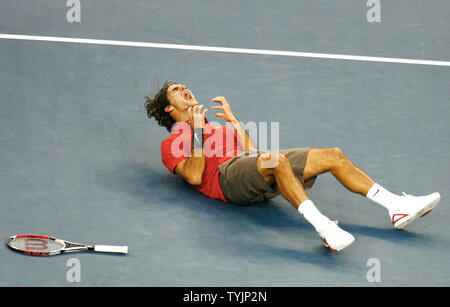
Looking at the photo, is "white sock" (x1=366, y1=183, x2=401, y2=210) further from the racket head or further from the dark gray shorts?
the racket head

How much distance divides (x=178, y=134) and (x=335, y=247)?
201 cm

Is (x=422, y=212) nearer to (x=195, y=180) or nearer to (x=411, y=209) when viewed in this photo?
(x=411, y=209)

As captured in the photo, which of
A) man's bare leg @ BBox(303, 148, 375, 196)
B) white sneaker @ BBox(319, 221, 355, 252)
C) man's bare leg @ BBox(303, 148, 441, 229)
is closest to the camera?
white sneaker @ BBox(319, 221, 355, 252)

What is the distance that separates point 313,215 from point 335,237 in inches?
11.4

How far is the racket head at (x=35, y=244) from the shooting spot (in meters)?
8.16

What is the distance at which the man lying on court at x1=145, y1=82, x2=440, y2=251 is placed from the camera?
28.4 feet

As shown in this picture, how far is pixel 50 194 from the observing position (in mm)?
9070

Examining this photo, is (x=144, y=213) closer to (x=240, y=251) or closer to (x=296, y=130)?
(x=240, y=251)

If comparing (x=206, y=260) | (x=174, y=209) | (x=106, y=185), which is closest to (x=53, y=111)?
(x=106, y=185)

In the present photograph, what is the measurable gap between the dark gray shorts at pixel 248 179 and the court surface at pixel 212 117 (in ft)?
0.54

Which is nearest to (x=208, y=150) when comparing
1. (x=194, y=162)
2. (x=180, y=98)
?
(x=194, y=162)

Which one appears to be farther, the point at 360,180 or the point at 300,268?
the point at 360,180

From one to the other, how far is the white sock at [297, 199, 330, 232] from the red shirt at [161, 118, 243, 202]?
94 cm

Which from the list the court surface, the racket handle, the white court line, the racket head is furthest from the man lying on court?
the white court line
